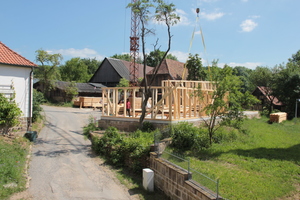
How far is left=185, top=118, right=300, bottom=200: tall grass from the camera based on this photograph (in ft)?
20.8

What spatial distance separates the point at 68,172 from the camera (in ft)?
32.4

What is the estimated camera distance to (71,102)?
31.9 metres

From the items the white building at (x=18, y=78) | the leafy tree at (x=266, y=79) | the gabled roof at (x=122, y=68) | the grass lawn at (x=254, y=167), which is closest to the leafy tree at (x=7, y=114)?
the white building at (x=18, y=78)

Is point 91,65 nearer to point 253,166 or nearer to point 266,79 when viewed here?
point 266,79

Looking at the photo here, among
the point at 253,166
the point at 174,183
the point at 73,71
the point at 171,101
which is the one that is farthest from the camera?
the point at 73,71

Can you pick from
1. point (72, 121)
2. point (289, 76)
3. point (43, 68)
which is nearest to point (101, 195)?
point (72, 121)

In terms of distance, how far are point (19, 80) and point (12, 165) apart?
6.34 metres

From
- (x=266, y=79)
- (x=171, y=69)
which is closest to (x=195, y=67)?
(x=171, y=69)

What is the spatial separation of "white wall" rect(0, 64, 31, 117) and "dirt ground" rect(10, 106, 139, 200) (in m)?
2.07

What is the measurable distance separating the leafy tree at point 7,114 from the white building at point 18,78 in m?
0.54

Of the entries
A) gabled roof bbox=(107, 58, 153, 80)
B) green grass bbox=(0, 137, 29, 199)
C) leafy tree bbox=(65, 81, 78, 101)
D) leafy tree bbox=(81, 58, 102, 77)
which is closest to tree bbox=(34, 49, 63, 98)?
leafy tree bbox=(65, 81, 78, 101)

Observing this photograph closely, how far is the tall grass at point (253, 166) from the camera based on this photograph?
20.8 ft

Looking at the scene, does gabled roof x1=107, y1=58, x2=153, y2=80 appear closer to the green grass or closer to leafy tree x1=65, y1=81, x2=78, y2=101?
leafy tree x1=65, y1=81, x2=78, y2=101

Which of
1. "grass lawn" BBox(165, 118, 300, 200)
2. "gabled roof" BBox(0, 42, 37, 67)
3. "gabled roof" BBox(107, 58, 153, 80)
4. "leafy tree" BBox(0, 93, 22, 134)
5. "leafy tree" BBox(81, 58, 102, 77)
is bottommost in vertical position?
"grass lawn" BBox(165, 118, 300, 200)
